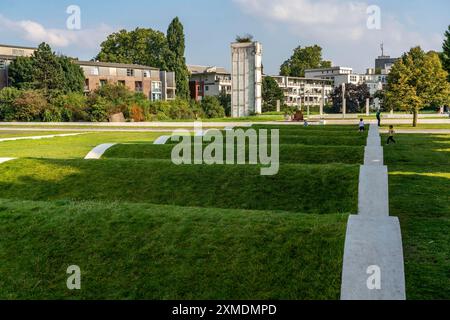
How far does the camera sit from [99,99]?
63406 mm

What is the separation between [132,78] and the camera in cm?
8425

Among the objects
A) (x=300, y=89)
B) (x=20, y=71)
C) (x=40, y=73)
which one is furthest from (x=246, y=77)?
(x=300, y=89)

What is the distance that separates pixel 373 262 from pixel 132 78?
8011 centimetres

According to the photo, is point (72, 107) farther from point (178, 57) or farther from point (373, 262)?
point (373, 262)

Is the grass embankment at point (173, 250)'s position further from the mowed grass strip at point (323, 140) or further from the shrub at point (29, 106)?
the shrub at point (29, 106)

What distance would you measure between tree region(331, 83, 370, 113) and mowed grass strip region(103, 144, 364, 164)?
74.1 m

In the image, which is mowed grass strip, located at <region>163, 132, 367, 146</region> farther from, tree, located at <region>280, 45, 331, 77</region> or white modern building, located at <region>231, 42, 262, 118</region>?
tree, located at <region>280, 45, 331, 77</region>

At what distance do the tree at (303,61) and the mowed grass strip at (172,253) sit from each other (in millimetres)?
140522

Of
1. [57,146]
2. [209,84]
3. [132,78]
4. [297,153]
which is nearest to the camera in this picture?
[297,153]

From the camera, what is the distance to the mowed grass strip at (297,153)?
69.3ft

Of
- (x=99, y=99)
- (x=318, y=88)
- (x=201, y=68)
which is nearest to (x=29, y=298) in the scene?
(x=99, y=99)

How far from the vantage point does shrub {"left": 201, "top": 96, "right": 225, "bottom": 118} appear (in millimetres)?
78562

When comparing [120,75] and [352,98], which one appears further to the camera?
[352,98]

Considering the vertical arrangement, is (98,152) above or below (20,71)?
below
